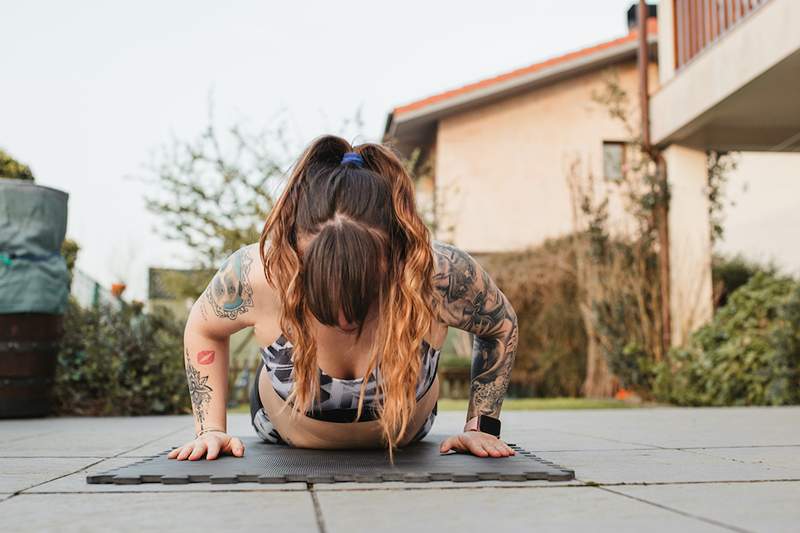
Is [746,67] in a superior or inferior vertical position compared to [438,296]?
superior

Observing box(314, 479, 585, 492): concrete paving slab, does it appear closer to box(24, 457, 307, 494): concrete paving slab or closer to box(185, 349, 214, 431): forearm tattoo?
box(24, 457, 307, 494): concrete paving slab

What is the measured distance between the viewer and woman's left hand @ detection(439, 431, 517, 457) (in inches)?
83.0

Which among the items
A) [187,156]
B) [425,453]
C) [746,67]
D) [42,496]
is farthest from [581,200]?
[42,496]

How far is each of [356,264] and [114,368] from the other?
4.12 metres

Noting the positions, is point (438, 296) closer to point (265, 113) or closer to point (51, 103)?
point (265, 113)

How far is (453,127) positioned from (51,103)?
5743 mm

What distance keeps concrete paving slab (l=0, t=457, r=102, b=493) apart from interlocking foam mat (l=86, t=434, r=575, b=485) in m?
0.16

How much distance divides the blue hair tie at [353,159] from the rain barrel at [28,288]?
3.56m

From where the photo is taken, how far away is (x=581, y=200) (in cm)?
786

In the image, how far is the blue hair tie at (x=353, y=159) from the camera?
1.96m

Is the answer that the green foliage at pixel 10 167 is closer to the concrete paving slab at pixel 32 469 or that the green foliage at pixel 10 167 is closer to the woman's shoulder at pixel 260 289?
the concrete paving slab at pixel 32 469

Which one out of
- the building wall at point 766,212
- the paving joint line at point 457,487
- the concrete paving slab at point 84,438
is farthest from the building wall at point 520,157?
the paving joint line at point 457,487

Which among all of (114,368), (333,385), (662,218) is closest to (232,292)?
(333,385)

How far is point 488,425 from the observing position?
7.42ft
